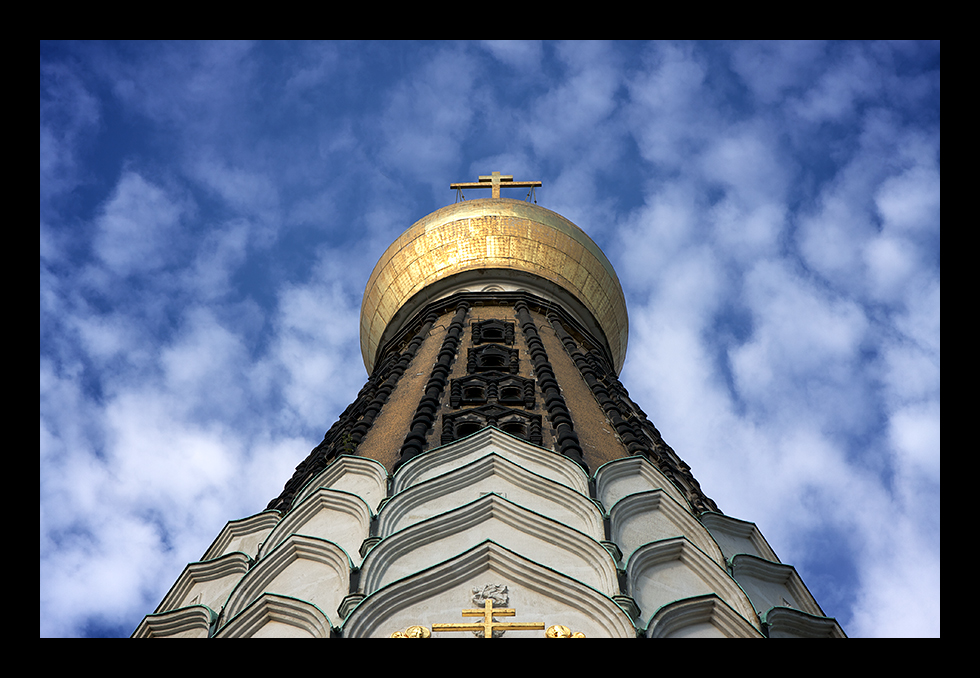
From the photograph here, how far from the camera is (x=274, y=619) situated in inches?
314

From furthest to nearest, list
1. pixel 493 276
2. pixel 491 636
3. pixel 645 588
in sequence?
pixel 493 276 < pixel 645 588 < pixel 491 636

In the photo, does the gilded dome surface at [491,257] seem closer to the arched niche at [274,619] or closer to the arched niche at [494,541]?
the arched niche at [494,541]

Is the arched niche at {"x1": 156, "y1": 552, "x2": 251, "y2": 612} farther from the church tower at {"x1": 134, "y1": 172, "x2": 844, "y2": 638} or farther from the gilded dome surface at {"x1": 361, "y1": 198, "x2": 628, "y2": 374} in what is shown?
the gilded dome surface at {"x1": 361, "y1": 198, "x2": 628, "y2": 374}

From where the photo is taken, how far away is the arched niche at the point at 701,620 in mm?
7500

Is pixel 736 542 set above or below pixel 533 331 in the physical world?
below

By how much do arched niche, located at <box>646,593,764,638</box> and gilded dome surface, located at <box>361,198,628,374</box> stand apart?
10.1 m

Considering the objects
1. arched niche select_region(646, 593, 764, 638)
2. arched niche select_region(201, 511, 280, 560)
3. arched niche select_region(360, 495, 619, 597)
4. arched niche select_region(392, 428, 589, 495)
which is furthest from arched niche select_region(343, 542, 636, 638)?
arched niche select_region(201, 511, 280, 560)

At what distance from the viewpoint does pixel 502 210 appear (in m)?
17.9

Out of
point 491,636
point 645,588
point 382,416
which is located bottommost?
point 491,636

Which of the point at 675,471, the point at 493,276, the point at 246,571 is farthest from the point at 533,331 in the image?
the point at 246,571

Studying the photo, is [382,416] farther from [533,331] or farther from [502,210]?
[502,210]

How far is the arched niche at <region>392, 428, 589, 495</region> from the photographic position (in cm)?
957

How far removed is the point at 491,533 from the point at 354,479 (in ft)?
6.44

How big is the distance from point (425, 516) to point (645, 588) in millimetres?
1798
